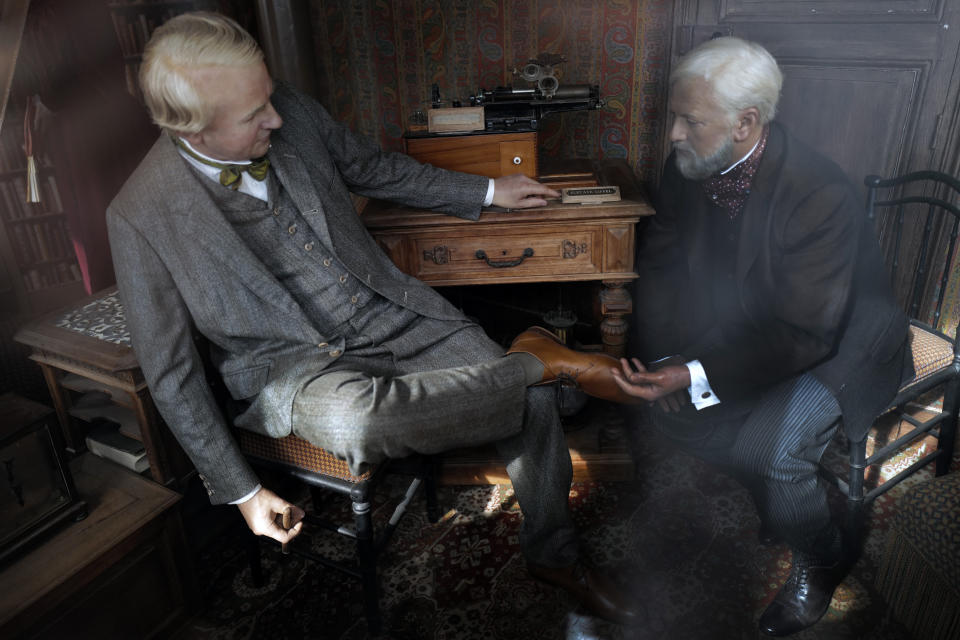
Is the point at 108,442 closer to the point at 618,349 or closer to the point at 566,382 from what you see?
the point at 566,382

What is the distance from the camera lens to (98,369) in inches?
65.6

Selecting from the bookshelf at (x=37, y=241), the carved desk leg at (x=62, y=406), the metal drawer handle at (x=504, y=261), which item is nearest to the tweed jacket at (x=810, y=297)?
the metal drawer handle at (x=504, y=261)

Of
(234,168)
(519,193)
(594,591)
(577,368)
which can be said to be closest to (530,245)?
(519,193)

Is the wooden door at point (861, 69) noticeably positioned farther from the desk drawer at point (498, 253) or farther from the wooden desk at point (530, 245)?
the desk drawer at point (498, 253)

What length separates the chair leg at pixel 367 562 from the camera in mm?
1604

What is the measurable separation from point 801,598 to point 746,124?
3.80ft

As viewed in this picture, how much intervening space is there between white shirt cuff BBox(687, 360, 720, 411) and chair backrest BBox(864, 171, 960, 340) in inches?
28.4

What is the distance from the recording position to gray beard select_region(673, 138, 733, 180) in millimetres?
1690

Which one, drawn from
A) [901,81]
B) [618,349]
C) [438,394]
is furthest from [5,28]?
[901,81]

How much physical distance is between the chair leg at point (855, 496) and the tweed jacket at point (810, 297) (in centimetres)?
7

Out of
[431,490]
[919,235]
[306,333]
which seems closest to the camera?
[306,333]

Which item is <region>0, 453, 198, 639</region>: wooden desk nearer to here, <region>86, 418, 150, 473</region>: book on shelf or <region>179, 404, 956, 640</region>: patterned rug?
<region>86, 418, 150, 473</region>: book on shelf

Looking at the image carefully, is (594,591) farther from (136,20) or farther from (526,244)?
(136,20)

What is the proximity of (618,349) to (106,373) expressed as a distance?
1.40 meters
